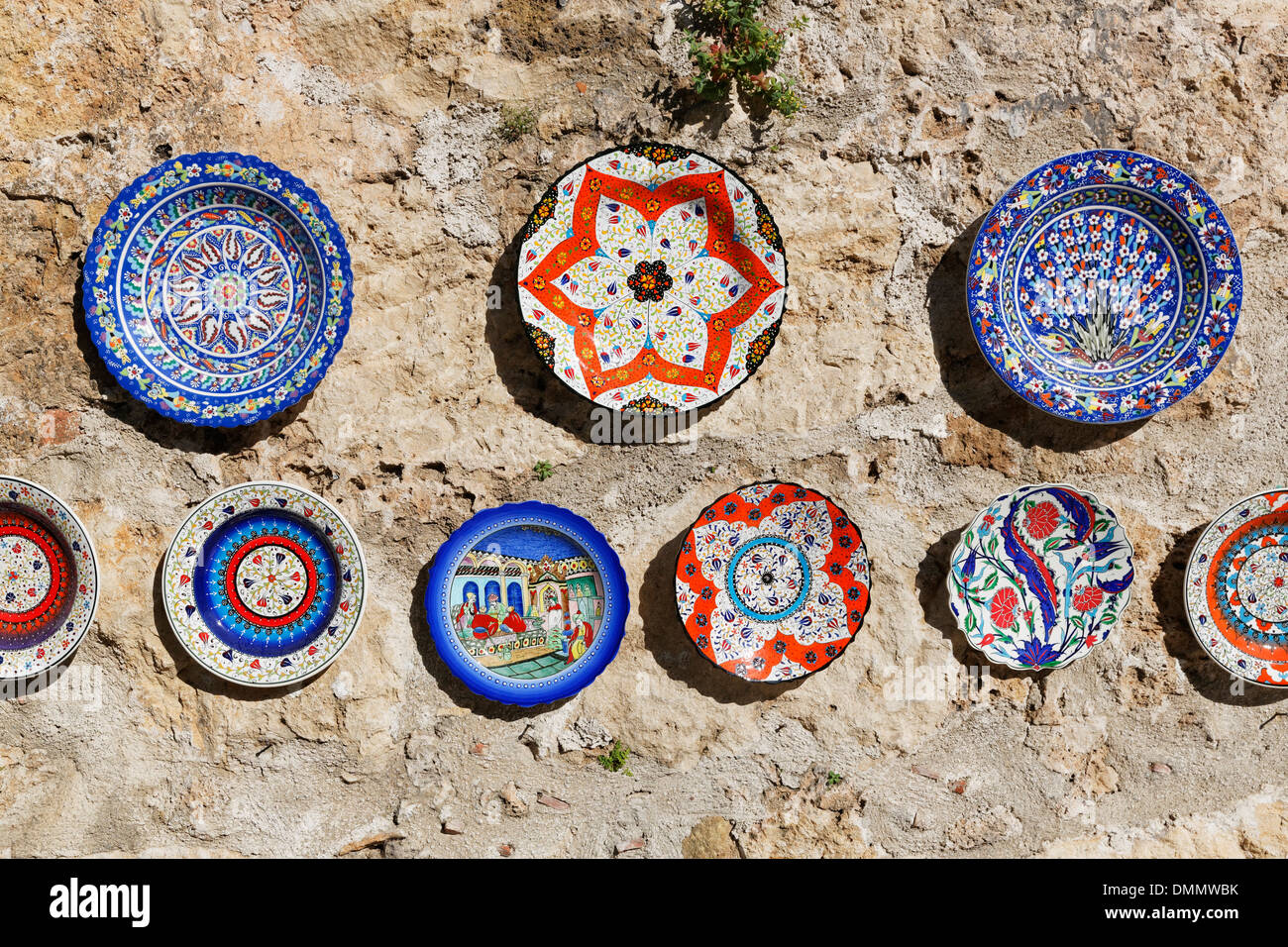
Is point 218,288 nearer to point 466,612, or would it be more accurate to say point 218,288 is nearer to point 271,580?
point 271,580

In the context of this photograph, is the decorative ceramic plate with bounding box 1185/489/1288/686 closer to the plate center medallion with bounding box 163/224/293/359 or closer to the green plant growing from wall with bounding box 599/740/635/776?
the green plant growing from wall with bounding box 599/740/635/776

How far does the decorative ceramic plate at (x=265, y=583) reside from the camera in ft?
7.91

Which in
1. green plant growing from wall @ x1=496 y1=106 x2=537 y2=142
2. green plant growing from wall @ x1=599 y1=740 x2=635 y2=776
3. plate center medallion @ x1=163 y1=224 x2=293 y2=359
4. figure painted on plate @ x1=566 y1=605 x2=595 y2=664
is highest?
green plant growing from wall @ x1=496 y1=106 x2=537 y2=142

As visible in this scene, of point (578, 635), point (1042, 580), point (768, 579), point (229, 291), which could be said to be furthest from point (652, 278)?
point (1042, 580)

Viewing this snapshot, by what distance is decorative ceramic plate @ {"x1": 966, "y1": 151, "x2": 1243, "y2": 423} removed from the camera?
250 cm

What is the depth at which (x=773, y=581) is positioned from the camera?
8.36 ft

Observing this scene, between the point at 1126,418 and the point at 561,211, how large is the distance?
5.52 ft

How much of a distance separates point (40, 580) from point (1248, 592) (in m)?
3.42

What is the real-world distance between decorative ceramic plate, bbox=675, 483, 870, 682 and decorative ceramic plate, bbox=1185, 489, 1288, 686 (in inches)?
40.7

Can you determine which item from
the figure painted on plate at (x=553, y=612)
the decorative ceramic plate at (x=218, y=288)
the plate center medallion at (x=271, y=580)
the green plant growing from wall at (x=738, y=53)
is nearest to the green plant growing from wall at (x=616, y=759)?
the figure painted on plate at (x=553, y=612)

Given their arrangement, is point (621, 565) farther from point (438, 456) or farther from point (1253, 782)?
point (1253, 782)

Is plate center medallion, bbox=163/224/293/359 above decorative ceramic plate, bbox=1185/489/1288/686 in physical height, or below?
above

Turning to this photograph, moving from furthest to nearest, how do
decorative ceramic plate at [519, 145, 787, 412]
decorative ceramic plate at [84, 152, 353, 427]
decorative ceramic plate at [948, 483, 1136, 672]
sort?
decorative ceramic plate at [948, 483, 1136, 672], decorative ceramic plate at [519, 145, 787, 412], decorative ceramic plate at [84, 152, 353, 427]

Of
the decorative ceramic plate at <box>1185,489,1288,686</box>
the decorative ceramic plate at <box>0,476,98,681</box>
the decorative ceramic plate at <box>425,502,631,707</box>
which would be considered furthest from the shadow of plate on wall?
the decorative ceramic plate at <box>0,476,98,681</box>
